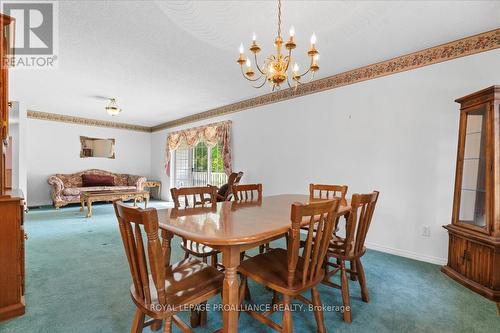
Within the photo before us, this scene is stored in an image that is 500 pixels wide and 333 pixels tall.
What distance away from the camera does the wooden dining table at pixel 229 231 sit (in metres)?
1.15

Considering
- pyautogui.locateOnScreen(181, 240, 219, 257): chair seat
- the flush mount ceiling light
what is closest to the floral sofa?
the flush mount ceiling light

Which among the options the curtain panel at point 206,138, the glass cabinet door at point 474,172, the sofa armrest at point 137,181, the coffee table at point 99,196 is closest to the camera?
the glass cabinet door at point 474,172

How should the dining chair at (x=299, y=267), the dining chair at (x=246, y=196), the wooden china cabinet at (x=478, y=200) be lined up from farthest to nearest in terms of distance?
the dining chair at (x=246, y=196), the wooden china cabinet at (x=478, y=200), the dining chair at (x=299, y=267)

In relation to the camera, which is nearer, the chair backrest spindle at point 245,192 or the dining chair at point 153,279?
the dining chair at point 153,279

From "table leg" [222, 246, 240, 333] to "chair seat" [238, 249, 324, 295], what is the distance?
0.23m

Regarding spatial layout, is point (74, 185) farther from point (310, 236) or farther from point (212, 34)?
point (310, 236)

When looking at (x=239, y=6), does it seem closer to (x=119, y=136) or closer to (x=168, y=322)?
→ (x=168, y=322)

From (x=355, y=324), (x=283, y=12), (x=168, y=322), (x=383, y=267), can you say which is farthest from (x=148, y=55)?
(x=383, y=267)

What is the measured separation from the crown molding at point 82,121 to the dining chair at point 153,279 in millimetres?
7009

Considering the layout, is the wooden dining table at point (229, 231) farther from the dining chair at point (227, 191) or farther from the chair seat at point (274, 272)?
the dining chair at point (227, 191)

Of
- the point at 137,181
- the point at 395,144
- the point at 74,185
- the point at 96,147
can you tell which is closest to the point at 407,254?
the point at 395,144

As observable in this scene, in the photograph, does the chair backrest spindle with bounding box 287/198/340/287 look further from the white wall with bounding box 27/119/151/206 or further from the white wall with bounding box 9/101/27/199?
the white wall with bounding box 27/119/151/206

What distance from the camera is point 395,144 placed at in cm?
295

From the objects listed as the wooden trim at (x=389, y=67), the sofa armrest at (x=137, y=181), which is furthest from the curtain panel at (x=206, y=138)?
the sofa armrest at (x=137, y=181)
